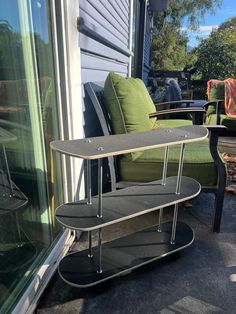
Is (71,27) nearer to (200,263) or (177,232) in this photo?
(177,232)

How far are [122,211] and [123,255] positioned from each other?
1.11 feet

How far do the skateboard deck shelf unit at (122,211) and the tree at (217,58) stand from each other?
7.36 m

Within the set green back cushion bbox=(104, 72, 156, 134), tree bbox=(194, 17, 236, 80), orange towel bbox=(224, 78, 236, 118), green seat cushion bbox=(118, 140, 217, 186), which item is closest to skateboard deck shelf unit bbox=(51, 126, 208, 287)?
green seat cushion bbox=(118, 140, 217, 186)

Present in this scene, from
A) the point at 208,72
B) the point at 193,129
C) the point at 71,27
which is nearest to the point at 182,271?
the point at 193,129

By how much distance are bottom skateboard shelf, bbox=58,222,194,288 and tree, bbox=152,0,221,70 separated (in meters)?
8.40

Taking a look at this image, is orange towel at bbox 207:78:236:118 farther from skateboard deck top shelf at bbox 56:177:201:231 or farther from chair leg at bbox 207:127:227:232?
skateboard deck top shelf at bbox 56:177:201:231

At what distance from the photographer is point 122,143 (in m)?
1.14

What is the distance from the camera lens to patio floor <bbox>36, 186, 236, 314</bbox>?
4.01 feet

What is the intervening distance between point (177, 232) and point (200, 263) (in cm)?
22

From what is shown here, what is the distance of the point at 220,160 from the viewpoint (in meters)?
1.63

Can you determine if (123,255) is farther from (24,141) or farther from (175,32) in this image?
(175,32)

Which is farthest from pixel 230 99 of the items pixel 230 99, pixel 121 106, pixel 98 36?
pixel 121 106

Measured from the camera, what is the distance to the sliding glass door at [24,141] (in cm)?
103

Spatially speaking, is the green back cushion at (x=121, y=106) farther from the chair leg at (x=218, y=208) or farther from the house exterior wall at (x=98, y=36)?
the chair leg at (x=218, y=208)
